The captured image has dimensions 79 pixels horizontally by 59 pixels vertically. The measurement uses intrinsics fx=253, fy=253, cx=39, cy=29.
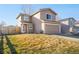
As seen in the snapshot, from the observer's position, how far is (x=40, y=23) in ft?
11.0

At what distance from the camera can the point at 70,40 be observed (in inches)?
130

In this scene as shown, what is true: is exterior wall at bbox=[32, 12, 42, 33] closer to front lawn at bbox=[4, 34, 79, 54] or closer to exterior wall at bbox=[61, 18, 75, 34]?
front lawn at bbox=[4, 34, 79, 54]

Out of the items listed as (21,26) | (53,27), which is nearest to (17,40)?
(21,26)

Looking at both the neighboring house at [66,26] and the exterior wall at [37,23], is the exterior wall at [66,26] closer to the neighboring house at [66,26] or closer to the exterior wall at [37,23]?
the neighboring house at [66,26]

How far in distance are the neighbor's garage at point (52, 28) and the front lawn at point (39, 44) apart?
0.06m

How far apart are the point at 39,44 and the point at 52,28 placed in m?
0.27

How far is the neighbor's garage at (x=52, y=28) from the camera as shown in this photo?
Answer: 3.33 meters

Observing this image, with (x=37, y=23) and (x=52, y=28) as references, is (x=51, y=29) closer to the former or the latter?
(x=52, y=28)

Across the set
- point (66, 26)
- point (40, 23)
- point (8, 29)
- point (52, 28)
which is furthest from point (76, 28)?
point (8, 29)

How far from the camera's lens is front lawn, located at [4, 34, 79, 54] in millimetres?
3256
